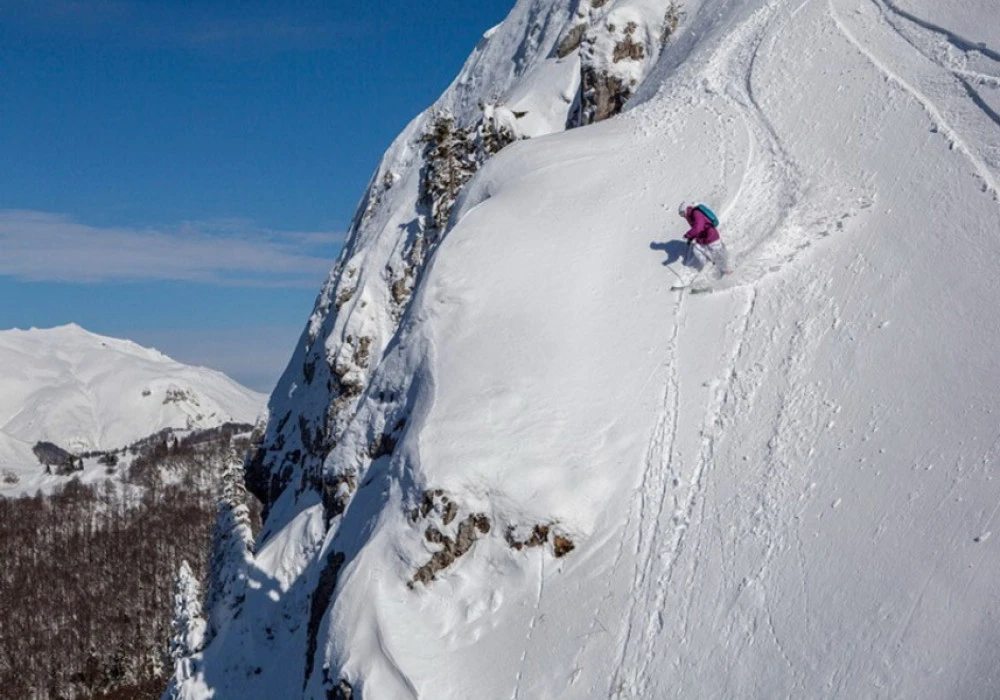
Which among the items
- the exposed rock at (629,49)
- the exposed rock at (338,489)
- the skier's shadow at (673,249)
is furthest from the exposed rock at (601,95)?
the exposed rock at (338,489)

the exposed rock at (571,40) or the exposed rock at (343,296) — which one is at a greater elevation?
the exposed rock at (571,40)

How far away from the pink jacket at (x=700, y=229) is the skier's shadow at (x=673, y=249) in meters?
0.68

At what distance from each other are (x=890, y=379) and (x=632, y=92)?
2111cm

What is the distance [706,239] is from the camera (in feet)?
56.1

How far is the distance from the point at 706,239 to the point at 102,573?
4660 inches

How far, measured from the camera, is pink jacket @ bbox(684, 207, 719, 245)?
671 inches

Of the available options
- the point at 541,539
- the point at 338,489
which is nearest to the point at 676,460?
the point at 541,539

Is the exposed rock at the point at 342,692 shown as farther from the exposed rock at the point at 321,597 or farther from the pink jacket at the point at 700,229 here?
the pink jacket at the point at 700,229

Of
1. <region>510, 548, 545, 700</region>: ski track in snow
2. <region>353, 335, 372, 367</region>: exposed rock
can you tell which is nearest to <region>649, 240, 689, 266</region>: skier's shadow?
<region>510, 548, 545, 700</region>: ski track in snow

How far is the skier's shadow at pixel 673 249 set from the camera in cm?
1791

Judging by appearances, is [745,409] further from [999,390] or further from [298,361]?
[298,361]

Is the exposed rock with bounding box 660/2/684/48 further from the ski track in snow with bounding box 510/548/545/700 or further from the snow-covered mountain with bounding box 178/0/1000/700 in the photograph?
the ski track in snow with bounding box 510/548/545/700

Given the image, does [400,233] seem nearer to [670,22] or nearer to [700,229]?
[670,22]

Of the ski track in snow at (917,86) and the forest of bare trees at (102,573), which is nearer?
the ski track in snow at (917,86)
